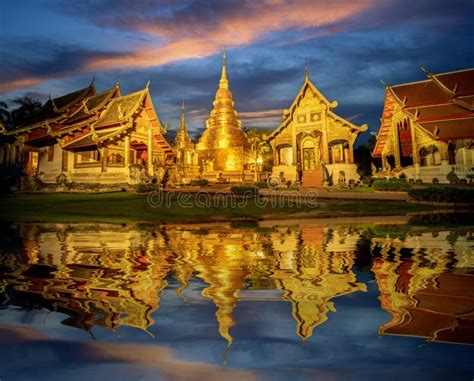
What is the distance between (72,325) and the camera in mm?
2566

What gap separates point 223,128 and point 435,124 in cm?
2819

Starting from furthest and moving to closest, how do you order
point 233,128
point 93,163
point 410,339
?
point 233,128
point 93,163
point 410,339

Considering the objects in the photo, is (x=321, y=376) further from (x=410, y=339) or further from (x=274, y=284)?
(x=274, y=284)

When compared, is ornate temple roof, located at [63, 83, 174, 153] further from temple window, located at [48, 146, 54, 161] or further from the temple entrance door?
the temple entrance door

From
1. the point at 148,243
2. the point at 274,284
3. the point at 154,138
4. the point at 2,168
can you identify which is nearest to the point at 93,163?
the point at 154,138

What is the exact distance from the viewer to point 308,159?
32312 millimetres

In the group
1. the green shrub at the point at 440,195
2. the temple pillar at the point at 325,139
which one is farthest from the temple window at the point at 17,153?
the green shrub at the point at 440,195

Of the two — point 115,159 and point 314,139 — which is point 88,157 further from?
point 314,139

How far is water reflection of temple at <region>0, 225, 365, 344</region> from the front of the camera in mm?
2889

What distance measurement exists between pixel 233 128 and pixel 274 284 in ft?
148

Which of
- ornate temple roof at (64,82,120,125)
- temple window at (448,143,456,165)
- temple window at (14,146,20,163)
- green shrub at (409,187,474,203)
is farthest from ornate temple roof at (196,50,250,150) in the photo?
green shrub at (409,187,474,203)

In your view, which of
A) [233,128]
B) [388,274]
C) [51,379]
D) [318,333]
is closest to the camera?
[51,379]

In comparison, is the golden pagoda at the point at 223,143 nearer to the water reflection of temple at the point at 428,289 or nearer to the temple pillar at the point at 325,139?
the temple pillar at the point at 325,139

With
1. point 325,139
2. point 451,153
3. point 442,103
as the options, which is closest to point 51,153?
point 325,139
